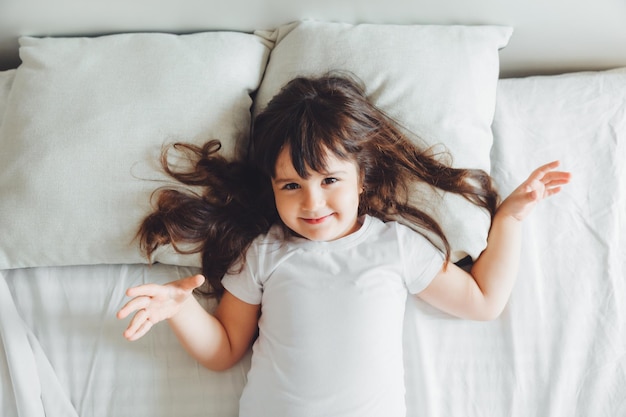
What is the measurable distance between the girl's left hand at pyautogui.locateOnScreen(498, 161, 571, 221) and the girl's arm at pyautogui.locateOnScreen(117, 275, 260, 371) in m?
0.50

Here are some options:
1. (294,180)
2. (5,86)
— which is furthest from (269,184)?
(5,86)

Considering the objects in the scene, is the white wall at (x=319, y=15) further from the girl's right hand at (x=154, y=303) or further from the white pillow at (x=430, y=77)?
the girl's right hand at (x=154, y=303)

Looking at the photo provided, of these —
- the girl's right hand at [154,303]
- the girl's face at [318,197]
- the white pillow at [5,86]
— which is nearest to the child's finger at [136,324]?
the girl's right hand at [154,303]

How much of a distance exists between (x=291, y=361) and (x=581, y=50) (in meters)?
0.91

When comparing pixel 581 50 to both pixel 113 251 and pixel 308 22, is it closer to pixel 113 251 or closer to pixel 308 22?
pixel 308 22

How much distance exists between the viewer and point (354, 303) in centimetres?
99

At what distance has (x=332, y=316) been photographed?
3.23 feet

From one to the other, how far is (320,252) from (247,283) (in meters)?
0.14

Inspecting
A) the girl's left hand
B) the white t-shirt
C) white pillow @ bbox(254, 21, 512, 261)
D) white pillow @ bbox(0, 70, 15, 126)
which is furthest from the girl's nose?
white pillow @ bbox(0, 70, 15, 126)

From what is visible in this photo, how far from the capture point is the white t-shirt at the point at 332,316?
3.13 feet

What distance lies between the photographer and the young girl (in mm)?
956

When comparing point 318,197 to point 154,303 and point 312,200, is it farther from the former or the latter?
point 154,303

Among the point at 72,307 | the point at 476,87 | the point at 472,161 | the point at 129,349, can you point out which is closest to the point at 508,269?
the point at 472,161

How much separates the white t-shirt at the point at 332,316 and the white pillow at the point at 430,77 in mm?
96
